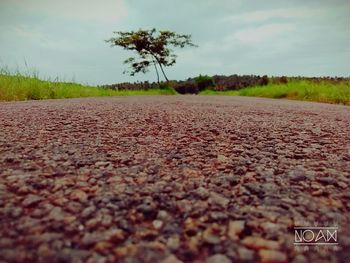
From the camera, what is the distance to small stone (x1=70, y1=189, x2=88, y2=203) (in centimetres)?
90

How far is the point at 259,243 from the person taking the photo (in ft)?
2.32

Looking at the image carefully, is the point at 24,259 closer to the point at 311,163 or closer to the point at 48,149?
the point at 48,149

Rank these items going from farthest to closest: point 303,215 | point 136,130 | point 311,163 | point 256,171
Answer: point 136,130 → point 311,163 → point 256,171 → point 303,215

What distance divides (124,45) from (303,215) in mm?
20597

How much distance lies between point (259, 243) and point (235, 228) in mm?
76

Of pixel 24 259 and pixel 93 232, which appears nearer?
pixel 24 259

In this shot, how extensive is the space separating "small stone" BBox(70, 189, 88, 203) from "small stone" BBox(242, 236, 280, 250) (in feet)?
1.47

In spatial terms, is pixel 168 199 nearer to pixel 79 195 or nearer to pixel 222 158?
pixel 79 195

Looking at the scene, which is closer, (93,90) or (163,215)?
(163,215)

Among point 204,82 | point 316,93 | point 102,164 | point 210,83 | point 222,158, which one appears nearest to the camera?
point 102,164

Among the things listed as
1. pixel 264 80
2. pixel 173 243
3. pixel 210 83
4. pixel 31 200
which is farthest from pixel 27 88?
pixel 210 83

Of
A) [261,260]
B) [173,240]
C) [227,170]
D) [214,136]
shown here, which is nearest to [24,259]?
[173,240]

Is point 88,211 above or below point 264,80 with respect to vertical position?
below

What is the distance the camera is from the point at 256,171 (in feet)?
3.96
